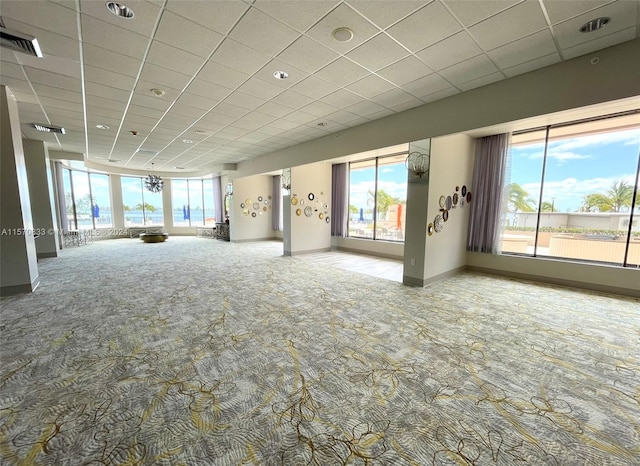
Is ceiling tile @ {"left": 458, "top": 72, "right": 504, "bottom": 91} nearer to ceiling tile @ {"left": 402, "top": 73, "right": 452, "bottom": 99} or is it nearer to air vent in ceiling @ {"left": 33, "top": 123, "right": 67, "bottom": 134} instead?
ceiling tile @ {"left": 402, "top": 73, "right": 452, "bottom": 99}

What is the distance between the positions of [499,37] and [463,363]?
350 centimetres

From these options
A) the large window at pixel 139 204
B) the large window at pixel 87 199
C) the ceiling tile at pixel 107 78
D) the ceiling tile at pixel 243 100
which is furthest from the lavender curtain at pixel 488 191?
the large window at pixel 87 199

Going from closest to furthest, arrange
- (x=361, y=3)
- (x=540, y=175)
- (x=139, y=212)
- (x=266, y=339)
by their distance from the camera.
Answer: (x=361, y=3) → (x=266, y=339) → (x=540, y=175) → (x=139, y=212)

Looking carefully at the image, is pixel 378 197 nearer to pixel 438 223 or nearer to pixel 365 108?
pixel 438 223

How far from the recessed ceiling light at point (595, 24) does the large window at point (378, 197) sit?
527 centimetres

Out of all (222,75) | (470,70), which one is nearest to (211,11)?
(222,75)

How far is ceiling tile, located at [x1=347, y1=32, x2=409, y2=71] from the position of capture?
113 inches

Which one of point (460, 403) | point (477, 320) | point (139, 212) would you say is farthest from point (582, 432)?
point (139, 212)

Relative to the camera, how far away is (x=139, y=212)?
45.1 feet

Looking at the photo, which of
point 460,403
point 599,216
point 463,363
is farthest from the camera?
point 599,216

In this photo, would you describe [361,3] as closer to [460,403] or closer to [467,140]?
[460,403]

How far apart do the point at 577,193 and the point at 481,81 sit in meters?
3.71

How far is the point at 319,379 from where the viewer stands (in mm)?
2373

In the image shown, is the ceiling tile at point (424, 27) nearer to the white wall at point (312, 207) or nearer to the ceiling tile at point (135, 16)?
the ceiling tile at point (135, 16)
